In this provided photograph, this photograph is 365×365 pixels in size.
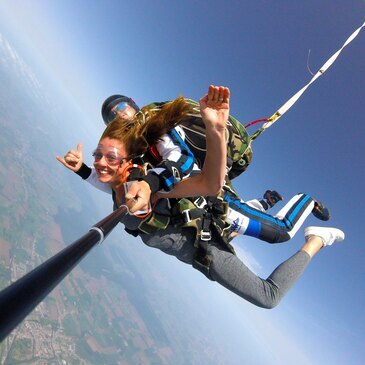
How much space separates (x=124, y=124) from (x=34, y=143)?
16328cm

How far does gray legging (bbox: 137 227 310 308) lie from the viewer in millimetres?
2572

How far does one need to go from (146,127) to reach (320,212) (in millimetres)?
2856

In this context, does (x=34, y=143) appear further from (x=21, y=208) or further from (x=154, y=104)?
(x=154, y=104)

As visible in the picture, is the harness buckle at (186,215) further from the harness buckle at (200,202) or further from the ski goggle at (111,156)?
the ski goggle at (111,156)

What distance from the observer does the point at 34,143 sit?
146m

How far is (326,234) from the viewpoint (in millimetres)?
3301

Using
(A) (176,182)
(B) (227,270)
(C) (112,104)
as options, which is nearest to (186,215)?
(A) (176,182)

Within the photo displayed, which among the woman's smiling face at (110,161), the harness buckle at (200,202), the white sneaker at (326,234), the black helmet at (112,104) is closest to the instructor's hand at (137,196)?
the woman's smiling face at (110,161)

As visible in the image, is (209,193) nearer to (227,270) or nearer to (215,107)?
(215,107)

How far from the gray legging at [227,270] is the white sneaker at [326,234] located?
735 millimetres

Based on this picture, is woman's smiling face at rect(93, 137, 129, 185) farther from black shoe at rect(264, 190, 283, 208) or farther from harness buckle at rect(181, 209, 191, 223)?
black shoe at rect(264, 190, 283, 208)

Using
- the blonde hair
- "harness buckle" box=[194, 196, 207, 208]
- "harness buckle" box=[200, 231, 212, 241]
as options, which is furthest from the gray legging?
the blonde hair

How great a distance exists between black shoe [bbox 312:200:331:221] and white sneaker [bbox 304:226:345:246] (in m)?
0.46

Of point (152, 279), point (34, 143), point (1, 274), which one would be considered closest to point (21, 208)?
point (1, 274)
